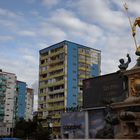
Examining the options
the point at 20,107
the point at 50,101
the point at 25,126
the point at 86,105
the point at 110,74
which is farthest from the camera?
the point at 20,107

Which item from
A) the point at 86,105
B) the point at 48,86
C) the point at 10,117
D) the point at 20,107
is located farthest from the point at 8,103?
the point at 86,105

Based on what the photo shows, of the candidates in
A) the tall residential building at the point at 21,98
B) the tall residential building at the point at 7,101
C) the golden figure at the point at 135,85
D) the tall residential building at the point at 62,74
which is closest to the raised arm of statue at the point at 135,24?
the golden figure at the point at 135,85

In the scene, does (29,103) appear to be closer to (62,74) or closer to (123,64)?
(62,74)

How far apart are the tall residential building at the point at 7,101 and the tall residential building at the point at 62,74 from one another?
1562 centimetres

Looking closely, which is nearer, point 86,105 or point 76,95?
point 86,105

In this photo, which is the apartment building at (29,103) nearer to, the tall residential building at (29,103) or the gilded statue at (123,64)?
the tall residential building at (29,103)

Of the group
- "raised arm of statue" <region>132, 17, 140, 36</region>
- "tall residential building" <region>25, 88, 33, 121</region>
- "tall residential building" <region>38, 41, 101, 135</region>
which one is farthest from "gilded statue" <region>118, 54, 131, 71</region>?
"tall residential building" <region>25, 88, 33, 121</region>

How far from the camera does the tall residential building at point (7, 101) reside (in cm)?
9744

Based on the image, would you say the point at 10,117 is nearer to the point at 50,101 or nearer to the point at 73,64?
the point at 50,101

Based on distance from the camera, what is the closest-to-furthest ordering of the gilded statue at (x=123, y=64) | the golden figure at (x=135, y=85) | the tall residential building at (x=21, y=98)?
the golden figure at (x=135, y=85) < the gilded statue at (x=123, y=64) < the tall residential building at (x=21, y=98)

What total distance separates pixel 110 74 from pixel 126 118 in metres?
34.4

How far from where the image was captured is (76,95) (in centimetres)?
8238

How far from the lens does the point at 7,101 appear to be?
329 ft

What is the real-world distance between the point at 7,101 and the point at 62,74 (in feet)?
87.9
